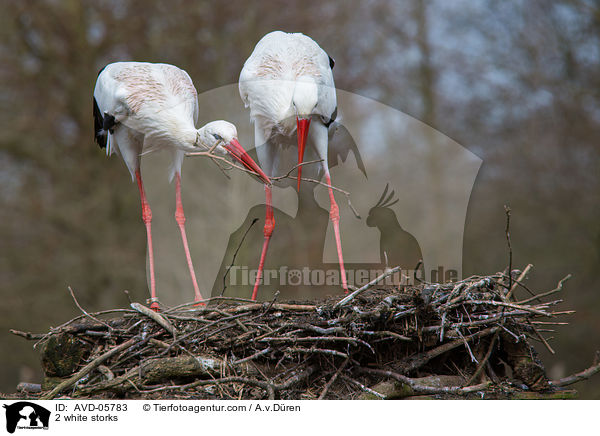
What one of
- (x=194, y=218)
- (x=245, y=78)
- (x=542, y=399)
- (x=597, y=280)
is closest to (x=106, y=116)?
(x=245, y=78)

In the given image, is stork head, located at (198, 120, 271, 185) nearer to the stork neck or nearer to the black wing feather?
the stork neck

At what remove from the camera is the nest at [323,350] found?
311cm

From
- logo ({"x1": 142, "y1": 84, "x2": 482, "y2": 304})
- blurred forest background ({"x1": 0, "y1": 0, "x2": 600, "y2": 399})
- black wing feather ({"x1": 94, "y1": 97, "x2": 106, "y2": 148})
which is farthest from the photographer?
blurred forest background ({"x1": 0, "y1": 0, "x2": 600, "y2": 399})

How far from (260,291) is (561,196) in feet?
15.6

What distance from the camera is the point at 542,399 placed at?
10.8ft

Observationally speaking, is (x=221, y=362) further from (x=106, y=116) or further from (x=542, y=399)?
(x=106, y=116)

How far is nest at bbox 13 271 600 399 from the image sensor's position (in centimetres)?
311

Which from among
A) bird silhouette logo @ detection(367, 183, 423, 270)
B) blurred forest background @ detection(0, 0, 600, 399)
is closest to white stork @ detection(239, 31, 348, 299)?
bird silhouette logo @ detection(367, 183, 423, 270)

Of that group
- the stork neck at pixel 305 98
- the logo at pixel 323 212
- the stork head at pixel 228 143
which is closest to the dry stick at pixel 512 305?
→ the stork head at pixel 228 143

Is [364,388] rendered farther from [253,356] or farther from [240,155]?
[240,155]

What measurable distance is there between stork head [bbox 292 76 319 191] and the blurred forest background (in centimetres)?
472
